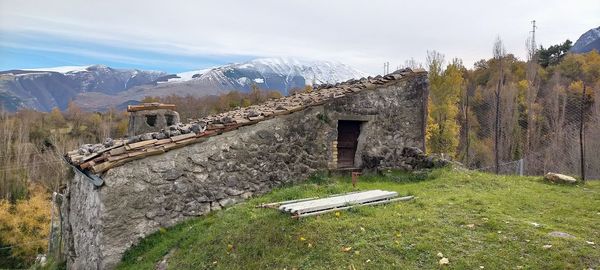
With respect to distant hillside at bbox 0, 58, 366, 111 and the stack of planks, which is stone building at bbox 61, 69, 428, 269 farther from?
distant hillside at bbox 0, 58, 366, 111

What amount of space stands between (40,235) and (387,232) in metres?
33.3

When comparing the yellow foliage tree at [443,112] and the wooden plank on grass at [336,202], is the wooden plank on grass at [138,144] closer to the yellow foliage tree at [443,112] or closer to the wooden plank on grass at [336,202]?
the wooden plank on grass at [336,202]

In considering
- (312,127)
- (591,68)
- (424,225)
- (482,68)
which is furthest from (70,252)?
(482,68)

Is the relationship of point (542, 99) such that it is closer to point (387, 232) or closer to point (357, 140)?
point (357, 140)

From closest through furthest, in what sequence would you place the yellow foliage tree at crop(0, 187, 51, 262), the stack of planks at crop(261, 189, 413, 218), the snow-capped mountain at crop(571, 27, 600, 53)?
the stack of planks at crop(261, 189, 413, 218) → the yellow foliage tree at crop(0, 187, 51, 262) → the snow-capped mountain at crop(571, 27, 600, 53)

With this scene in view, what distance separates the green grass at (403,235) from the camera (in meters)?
5.29

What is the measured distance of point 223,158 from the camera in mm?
9094

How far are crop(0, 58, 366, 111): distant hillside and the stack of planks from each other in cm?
7637

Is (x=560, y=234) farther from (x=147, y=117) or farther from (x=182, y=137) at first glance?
(x=147, y=117)

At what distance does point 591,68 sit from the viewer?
3753 centimetres

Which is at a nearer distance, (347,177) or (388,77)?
(347,177)

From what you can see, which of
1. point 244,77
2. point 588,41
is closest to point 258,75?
point 244,77

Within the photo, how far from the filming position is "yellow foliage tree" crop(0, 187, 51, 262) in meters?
29.6

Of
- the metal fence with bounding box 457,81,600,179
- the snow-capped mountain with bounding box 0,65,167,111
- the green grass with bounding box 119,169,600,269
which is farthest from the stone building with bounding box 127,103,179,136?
the snow-capped mountain with bounding box 0,65,167,111
